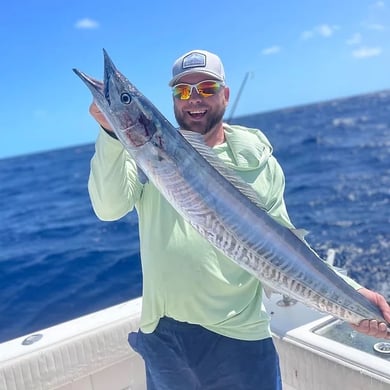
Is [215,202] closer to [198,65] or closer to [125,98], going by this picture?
[125,98]

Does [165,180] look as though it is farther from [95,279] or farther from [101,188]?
[95,279]

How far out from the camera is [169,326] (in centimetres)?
221

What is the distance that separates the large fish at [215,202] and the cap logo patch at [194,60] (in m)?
0.54

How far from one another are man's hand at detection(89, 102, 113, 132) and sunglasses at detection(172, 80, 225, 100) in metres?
0.52

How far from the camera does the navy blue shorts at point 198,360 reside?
2.18 metres

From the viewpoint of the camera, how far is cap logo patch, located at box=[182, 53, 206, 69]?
2324 millimetres

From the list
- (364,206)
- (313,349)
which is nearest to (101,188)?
(313,349)

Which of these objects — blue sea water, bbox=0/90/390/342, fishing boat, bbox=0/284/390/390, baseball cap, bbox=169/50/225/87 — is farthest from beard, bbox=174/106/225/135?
Result: blue sea water, bbox=0/90/390/342

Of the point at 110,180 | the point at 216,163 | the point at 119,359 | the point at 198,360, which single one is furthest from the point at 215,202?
the point at 119,359

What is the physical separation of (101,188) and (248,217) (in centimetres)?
60

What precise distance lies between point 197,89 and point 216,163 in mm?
518

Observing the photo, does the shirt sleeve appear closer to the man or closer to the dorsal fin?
the man

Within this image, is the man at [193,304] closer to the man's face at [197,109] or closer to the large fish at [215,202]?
the man's face at [197,109]

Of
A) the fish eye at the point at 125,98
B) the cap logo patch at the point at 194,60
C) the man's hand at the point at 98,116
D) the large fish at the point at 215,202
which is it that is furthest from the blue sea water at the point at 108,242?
the fish eye at the point at 125,98
